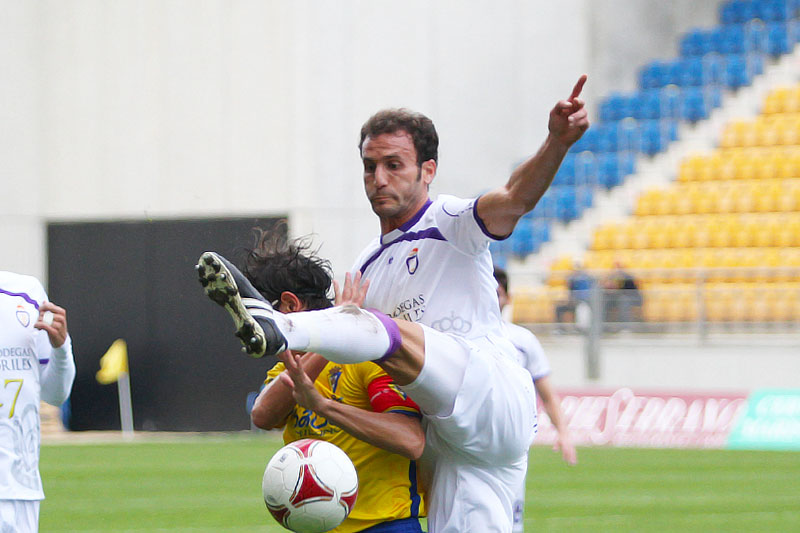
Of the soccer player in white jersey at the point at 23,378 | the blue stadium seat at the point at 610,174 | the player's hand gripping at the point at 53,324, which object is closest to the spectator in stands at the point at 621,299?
the blue stadium seat at the point at 610,174

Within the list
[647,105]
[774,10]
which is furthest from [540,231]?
Answer: [774,10]

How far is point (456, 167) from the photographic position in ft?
72.1

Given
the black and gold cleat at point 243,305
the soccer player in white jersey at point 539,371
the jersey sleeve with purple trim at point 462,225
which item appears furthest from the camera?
the soccer player in white jersey at point 539,371

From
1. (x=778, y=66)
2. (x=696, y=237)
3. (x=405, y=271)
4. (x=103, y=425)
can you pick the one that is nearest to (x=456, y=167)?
(x=696, y=237)

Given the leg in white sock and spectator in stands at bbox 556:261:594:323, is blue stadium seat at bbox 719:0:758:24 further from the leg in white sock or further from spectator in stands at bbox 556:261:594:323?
the leg in white sock

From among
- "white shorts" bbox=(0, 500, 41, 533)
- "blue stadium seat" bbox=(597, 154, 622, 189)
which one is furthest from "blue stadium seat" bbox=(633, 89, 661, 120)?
"white shorts" bbox=(0, 500, 41, 533)

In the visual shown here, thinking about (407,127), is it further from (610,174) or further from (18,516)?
(610,174)

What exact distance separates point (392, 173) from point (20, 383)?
1.53 m

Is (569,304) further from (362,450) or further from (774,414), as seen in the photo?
(362,450)

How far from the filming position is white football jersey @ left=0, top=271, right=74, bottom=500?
4562 mm

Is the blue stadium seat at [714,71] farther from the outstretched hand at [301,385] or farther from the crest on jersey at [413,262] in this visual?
the outstretched hand at [301,385]

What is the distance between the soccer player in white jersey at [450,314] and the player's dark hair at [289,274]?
0.22 metres

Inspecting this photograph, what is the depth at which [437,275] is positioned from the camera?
15.7 feet

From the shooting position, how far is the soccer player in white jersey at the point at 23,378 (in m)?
4.55
